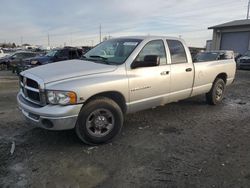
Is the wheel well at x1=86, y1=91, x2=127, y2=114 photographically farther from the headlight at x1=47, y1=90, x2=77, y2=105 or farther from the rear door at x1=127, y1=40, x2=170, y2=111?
the headlight at x1=47, y1=90, x2=77, y2=105

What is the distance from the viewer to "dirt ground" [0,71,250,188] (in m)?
3.12

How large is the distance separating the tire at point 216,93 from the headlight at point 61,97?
14.4ft

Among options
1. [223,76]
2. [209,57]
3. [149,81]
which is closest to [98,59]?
[149,81]

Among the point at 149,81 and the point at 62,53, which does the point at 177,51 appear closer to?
the point at 149,81

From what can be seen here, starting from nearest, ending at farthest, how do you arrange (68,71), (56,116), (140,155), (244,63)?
(56,116) < (140,155) < (68,71) < (244,63)

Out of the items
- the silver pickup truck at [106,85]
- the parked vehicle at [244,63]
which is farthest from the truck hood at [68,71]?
the parked vehicle at [244,63]

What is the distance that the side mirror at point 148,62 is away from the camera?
4.28 m

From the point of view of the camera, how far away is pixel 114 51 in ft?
15.9

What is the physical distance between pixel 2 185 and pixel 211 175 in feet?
8.82

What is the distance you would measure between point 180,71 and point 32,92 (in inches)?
120

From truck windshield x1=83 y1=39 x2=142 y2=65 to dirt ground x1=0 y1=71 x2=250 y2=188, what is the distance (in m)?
1.46

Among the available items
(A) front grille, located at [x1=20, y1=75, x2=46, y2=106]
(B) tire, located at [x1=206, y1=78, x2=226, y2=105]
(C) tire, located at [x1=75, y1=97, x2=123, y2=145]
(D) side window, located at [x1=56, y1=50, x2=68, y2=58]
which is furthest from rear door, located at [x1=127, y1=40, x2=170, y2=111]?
(D) side window, located at [x1=56, y1=50, x2=68, y2=58]

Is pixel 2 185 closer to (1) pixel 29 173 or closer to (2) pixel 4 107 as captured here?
(1) pixel 29 173

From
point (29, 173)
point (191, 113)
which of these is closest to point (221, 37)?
point (191, 113)
